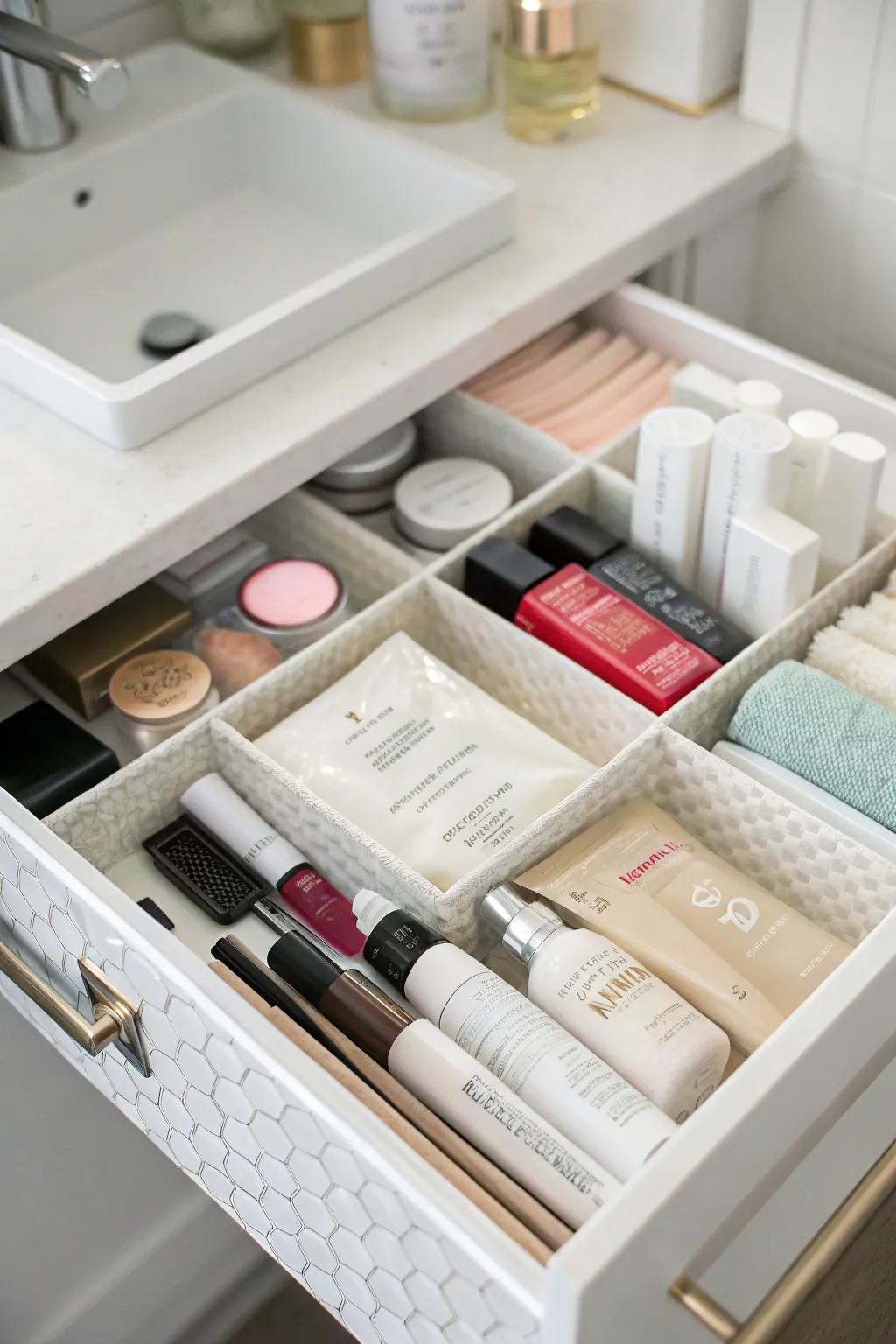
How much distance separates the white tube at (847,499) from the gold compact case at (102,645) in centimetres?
44

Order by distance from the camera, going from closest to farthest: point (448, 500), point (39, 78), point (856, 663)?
1. point (856, 663)
2. point (448, 500)
3. point (39, 78)

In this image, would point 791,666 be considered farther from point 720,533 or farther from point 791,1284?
point 791,1284

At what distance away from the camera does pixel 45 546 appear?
86 cm

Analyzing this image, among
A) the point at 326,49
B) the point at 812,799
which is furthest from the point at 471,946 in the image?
the point at 326,49

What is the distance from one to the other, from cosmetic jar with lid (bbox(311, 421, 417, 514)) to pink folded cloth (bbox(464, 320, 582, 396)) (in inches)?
2.9

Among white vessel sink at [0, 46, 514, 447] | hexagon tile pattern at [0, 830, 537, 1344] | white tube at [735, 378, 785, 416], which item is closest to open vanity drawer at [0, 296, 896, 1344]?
hexagon tile pattern at [0, 830, 537, 1344]

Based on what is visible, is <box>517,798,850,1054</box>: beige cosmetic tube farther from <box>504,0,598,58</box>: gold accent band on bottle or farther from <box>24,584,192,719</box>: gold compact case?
<box>504,0,598,58</box>: gold accent band on bottle

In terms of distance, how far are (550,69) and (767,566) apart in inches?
20.8

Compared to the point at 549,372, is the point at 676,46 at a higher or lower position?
higher

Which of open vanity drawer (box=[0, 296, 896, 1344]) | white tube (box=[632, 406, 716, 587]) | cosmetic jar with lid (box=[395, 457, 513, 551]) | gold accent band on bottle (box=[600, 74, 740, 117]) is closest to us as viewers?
open vanity drawer (box=[0, 296, 896, 1344])

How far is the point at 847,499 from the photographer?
0.92 m

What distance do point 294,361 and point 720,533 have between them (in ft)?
1.05

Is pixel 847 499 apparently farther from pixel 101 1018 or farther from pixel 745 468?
pixel 101 1018

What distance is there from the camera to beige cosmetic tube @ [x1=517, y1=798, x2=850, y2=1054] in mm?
729
